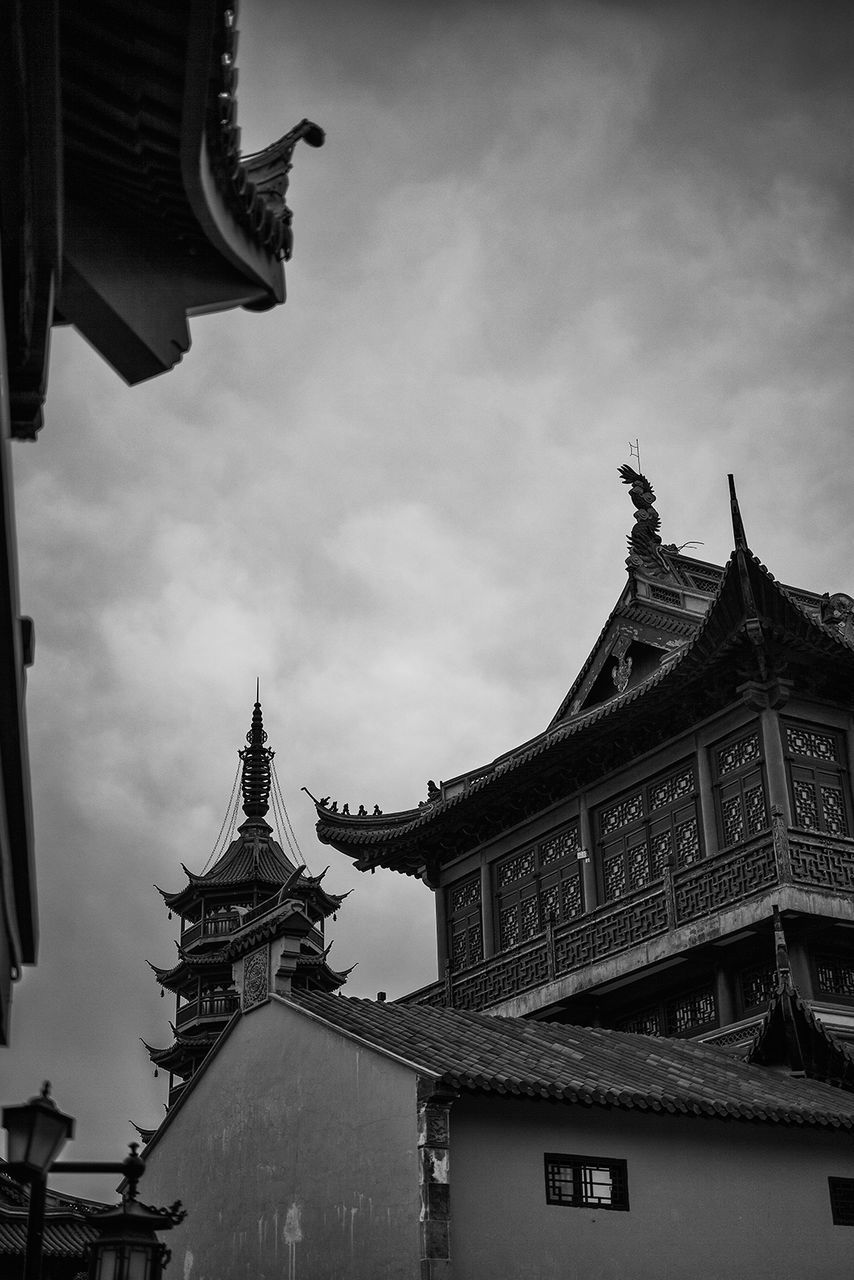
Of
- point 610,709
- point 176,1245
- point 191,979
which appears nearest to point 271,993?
point 176,1245

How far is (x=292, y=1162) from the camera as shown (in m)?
14.4

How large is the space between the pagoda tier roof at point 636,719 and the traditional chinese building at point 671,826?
0.04 m

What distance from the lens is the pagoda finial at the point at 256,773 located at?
46250 mm

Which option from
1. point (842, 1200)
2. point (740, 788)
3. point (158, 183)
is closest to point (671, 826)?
point (740, 788)

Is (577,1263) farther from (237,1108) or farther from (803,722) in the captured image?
(803,722)

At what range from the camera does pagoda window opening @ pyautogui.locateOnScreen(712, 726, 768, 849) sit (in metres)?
20.1

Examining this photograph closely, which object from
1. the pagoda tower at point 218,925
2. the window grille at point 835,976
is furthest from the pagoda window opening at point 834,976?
the pagoda tower at point 218,925

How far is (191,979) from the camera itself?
4253 cm

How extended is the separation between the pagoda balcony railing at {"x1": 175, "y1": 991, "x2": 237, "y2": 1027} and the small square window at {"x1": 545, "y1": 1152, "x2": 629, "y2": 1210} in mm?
29086

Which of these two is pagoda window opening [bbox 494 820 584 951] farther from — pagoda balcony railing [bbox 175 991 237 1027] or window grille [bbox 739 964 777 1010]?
pagoda balcony railing [bbox 175 991 237 1027]

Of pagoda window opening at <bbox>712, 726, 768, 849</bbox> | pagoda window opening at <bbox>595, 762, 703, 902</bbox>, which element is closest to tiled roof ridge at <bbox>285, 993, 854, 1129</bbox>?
pagoda window opening at <bbox>712, 726, 768, 849</bbox>

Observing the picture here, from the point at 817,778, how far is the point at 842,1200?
685 cm

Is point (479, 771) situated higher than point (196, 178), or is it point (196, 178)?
point (479, 771)

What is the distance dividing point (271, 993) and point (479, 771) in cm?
1009
